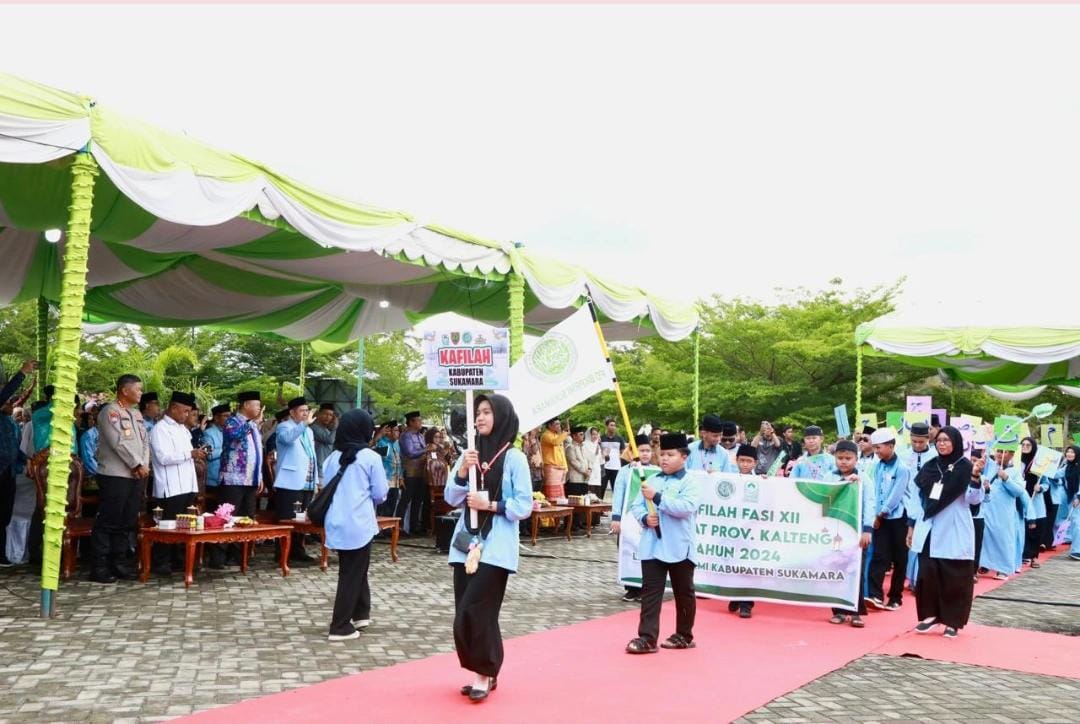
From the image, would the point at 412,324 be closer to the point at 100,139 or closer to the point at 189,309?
the point at 189,309

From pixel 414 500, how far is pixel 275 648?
7219mm

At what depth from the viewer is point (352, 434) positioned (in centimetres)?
700

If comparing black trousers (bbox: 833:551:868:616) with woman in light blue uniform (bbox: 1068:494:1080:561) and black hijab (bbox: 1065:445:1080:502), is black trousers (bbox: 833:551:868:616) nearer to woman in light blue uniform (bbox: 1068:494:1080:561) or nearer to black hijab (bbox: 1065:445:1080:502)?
woman in light blue uniform (bbox: 1068:494:1080:561)

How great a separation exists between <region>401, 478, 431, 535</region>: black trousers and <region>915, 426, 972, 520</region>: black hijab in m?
7.35

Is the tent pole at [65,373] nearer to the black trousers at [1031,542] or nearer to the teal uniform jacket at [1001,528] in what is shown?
the teal uniform jacket at [1001,528]

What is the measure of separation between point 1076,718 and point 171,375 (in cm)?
2408

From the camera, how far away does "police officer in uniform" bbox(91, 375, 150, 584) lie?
8531 millimetres

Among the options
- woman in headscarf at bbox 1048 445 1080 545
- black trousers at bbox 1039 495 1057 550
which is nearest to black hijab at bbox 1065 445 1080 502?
woman in headscarf at bbox 1048 445 1080 545

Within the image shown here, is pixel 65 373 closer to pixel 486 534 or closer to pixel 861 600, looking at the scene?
pixel 486 534

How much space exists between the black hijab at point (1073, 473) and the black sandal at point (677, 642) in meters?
10.6

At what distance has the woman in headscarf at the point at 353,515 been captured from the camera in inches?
268

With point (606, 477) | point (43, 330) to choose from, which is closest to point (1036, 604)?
point (606, 477)

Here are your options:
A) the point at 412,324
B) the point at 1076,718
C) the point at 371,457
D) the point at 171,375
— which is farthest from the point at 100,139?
the point at 171,375

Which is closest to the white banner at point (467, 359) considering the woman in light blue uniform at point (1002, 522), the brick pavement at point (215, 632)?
the brick pavement at point (215, 632)
